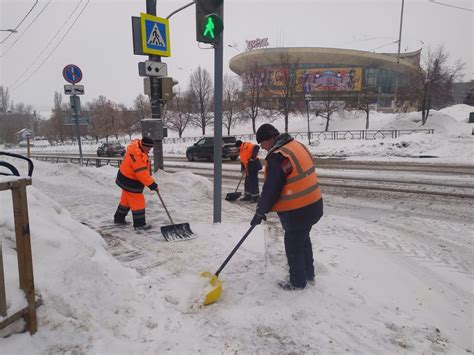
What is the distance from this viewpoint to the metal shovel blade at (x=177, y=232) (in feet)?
16.2

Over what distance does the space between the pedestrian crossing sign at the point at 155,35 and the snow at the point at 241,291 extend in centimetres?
513

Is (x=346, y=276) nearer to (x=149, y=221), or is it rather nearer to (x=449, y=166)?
(x=149, y=221)

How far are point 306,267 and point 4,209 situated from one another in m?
3.00

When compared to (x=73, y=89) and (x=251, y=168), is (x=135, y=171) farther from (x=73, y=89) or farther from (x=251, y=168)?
(x=73, y=89)

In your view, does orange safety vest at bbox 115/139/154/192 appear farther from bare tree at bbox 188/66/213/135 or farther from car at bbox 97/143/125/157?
bare tree at bbox 188/66/213/135

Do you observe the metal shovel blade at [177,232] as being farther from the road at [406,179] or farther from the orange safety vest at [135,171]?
the road at [406,179]

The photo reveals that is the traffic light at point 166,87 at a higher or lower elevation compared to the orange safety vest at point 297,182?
higher

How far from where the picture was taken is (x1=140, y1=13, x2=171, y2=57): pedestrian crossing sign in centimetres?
813

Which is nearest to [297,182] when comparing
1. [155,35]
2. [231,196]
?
[231,196]

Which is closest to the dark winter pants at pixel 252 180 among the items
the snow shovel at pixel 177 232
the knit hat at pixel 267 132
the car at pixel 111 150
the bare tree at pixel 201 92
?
the snow shovel at pixel 177 232

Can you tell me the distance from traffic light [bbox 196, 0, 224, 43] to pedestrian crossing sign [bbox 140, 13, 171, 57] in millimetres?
4157

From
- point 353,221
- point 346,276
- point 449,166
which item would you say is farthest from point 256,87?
point 346,276

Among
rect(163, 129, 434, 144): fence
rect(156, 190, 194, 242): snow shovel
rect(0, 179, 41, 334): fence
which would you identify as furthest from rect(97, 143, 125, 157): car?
rect(0, 179, 41, 334): fence

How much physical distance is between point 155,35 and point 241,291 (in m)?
7.43
